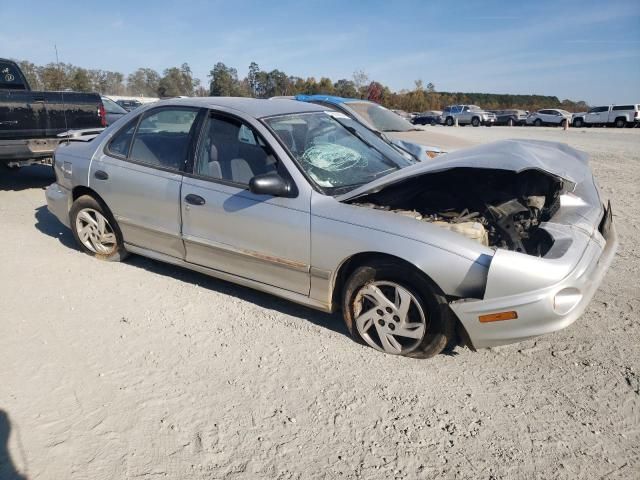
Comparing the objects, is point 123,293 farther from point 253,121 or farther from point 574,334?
point 574,334

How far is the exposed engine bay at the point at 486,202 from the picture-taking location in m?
3.41

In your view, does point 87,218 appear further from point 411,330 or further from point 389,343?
point 411,330

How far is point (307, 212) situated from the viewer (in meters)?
3.41

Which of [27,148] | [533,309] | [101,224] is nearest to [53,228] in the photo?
[101,224]

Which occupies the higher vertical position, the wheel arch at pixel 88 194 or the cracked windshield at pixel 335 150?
the cracked windshield at pixel 335 150

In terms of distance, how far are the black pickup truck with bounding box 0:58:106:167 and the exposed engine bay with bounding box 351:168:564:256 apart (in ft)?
17.8

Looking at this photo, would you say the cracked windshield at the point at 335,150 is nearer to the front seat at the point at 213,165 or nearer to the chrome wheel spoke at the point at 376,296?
the front seat at the point at 213,165

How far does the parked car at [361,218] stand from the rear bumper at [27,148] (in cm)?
335

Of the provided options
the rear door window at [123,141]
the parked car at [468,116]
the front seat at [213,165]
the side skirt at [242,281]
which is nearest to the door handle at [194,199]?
the front seat at [213,165]

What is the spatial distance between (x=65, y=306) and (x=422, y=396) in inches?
115

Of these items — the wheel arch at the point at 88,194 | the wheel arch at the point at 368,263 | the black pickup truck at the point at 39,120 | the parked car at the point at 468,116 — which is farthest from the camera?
the parked car at the point at 468,116

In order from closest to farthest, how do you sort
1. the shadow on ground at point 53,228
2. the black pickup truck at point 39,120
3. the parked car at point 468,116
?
the shadow on ground at point 53,228
the black pickup truck at point 39,120
the parked car at point 468,116

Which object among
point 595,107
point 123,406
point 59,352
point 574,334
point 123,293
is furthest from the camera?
point 595,107

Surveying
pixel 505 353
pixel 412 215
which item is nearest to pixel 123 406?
pixel 412 215
